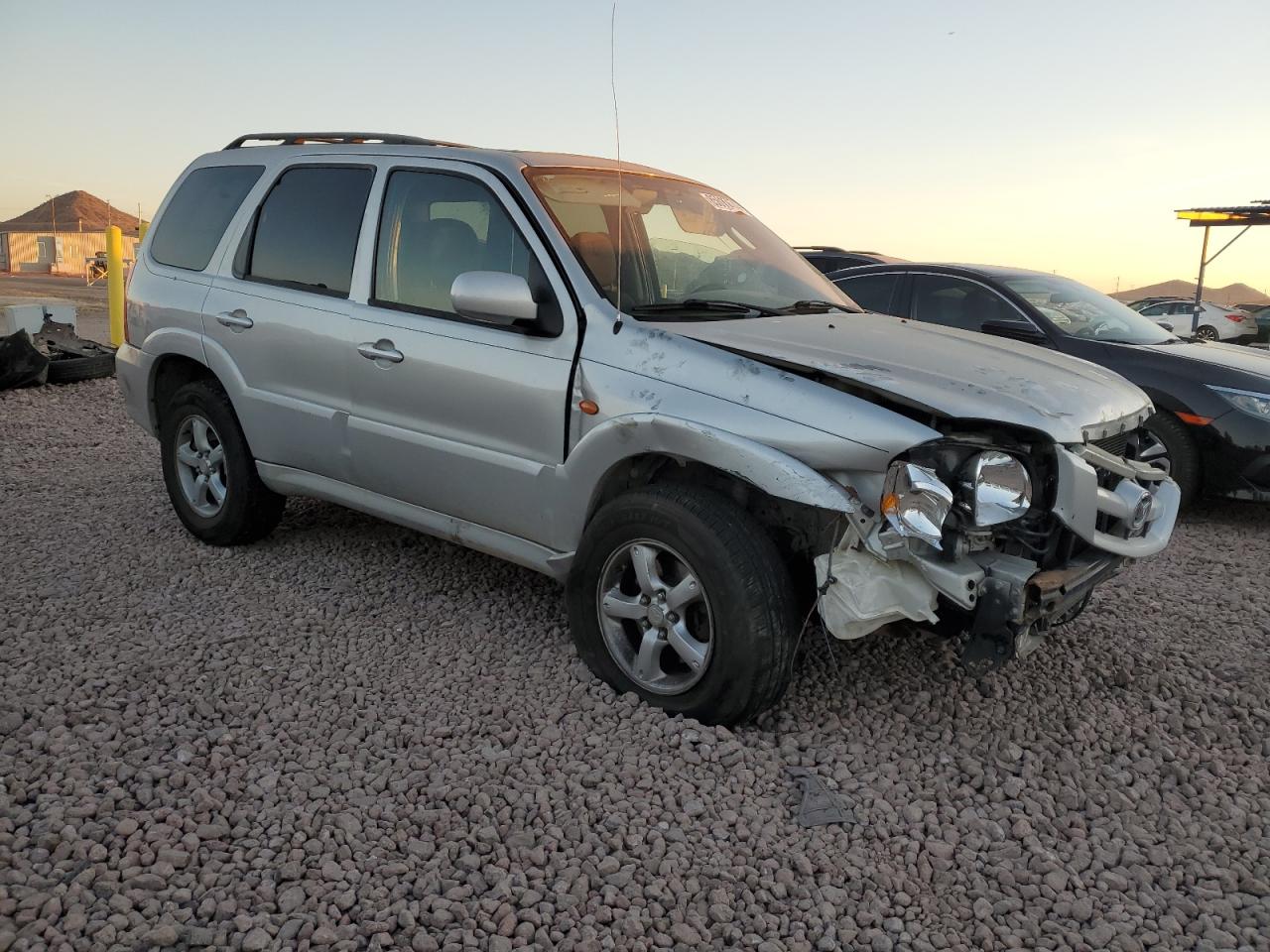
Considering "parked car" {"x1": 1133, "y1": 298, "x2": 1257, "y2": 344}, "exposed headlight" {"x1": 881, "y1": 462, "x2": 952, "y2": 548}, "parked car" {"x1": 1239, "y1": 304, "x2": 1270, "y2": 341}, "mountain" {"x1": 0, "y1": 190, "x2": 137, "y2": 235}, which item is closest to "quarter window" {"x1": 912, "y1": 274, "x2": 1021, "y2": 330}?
"exposed headlight" {"x1": 881, "y1": 462, "x2": 952, "y2": 548}

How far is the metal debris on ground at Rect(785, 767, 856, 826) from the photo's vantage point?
9.57 ft

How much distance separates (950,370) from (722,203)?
1.77 metres

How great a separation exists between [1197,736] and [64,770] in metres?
3.68

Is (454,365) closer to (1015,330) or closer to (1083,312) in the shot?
(1015,330)

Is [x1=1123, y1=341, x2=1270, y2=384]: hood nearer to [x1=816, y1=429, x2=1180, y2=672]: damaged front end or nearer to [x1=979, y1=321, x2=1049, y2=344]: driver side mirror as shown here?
[x1=979, y1=321, x2=1049, y2=344]: driver side mirror

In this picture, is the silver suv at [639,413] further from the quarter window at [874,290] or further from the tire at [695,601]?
the quarter window at [874,290]

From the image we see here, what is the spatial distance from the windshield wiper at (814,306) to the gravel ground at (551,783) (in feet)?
4.51

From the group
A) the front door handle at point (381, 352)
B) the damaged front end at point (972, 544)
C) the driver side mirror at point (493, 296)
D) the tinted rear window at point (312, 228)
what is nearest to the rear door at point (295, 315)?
the tinted rear window at point (312, 228)

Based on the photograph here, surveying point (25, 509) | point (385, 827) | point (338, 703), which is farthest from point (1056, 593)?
point (25, 509)

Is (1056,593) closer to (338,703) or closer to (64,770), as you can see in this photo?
(338,703)

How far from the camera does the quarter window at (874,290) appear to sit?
745cm

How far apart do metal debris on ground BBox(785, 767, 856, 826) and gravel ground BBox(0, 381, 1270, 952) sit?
0.14ft

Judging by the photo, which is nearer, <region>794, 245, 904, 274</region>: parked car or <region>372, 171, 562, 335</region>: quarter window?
<region>372, 171, 562, 335</region>: quarter window

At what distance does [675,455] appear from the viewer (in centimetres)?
328
